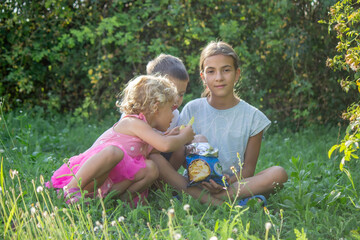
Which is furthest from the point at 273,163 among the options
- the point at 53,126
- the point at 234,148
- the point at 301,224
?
the point at 53,126

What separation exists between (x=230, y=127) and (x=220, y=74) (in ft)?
1.22

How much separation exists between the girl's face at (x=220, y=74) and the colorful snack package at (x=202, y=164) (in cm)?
53

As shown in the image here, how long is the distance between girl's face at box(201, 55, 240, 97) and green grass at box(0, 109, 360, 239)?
26.8 inches

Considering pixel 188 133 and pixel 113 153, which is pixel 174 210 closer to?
pixel 113 153

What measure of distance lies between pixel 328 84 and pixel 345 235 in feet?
11.7

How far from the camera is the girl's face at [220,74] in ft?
10.6

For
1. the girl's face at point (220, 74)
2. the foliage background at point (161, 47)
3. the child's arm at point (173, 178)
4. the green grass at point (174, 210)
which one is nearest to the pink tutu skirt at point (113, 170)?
the green grass at point (174, 210)

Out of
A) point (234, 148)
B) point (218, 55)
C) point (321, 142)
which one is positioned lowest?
point (321, 142)

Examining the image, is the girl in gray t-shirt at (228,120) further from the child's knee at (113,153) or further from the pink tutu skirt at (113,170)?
the child's knee at (113,153)

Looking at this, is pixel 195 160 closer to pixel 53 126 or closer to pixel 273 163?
pixel 273 163

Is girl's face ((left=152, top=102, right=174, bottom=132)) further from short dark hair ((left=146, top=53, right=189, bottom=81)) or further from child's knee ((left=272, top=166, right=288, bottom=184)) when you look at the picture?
child's knee ((left=272, top=166, right=288, bottom=184))

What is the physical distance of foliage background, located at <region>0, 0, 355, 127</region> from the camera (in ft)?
18.2

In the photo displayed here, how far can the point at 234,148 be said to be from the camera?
323cm

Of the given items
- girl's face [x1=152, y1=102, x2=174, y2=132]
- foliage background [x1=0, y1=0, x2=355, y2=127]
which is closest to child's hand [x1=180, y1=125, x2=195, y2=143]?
girl's face [x1=152, y1=102, x2=174, y2=132]
